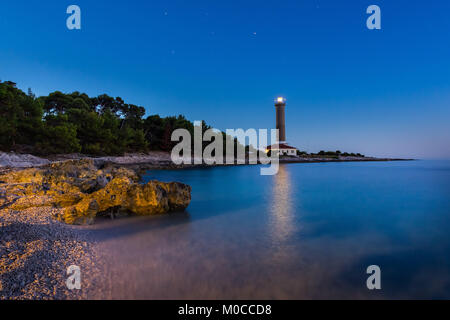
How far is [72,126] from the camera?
77.4ft

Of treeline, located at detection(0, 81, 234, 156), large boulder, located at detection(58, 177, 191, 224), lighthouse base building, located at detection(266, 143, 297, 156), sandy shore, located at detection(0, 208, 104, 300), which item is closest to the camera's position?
sandy shore, located at detection(0, 208, 104, 300)

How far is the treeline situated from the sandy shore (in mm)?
20510

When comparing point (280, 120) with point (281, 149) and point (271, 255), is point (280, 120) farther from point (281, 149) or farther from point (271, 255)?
point (271, 255)

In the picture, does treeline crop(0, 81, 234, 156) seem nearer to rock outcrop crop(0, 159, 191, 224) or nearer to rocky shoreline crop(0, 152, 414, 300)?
rocky shoreline crop(0, 152, 414, 300)

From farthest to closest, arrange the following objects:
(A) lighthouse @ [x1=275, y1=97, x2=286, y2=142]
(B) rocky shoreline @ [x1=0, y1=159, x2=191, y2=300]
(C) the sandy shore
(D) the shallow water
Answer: (A) lighthouse @ [x1=275, y1=97, x2=286, y2=142], (D) the shallow water, (B) rocky shoreline @ [x1=0, y1=159, x2=191, y2=300], (C) the sandy shore

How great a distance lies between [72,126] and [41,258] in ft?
84.5

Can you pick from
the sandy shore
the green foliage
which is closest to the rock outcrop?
the sandy shore

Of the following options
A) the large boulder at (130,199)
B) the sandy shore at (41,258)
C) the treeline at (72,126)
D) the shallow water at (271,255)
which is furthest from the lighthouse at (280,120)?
the sandy shore at (41,258)

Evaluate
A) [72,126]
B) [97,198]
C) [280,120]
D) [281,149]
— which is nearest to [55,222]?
[97,198]


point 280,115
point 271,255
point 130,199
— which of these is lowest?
point 271,255

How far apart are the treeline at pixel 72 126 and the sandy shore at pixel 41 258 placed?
20510 mm

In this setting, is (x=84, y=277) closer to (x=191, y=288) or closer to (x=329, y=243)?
(x=191, y=288)

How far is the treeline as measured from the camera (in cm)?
1891

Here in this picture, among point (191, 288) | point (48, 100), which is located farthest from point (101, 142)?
point (191, 288)
